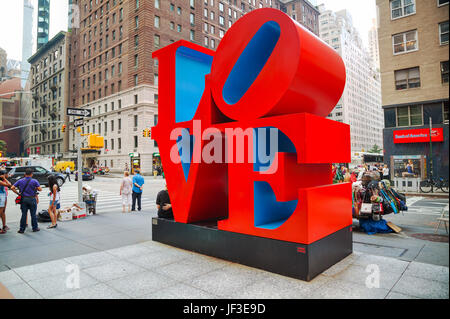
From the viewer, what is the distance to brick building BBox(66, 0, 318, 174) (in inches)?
1520

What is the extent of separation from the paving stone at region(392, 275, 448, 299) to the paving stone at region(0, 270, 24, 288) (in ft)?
18.9

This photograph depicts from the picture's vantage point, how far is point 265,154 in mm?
5219

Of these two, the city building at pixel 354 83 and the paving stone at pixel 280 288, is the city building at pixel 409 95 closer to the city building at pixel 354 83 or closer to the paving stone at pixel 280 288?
the paving stone at pixel 280 288

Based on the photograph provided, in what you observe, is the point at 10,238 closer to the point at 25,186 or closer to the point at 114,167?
the point at 25,186

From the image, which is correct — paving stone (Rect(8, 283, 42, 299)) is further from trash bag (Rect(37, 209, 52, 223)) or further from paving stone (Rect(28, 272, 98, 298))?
trash bag (Rect(37, 209, 52, 223))

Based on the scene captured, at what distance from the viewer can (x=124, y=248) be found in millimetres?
6512

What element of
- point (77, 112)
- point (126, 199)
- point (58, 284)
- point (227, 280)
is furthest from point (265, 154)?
point (77, 112)

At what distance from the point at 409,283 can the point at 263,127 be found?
332cm

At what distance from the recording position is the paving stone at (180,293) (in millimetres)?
3907

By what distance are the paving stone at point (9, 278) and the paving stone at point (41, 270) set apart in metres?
0.07

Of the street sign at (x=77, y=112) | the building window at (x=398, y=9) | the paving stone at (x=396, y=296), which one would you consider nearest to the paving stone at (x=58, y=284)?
the paving stone at (x=396, y=296)

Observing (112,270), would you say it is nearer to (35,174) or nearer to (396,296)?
(396,296)

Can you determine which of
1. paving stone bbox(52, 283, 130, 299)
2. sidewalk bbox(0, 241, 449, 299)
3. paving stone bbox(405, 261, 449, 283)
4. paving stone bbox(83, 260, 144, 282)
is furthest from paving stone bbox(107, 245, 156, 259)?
paving stone bbox(405, 261, 449, 283)
